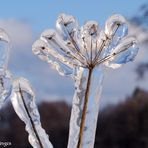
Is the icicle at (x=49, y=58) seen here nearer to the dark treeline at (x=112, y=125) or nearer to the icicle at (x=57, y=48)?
the icicle at (x=57, y=48)

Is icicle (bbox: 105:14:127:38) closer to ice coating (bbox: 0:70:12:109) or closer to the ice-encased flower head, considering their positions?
the ice-encased flower head

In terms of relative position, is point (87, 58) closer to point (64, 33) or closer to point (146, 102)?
point (64, 33)

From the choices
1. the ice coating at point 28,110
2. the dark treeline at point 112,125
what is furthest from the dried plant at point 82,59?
the dark treeline at point 112,125

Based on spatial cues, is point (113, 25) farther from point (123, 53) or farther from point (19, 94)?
point (19, 94)

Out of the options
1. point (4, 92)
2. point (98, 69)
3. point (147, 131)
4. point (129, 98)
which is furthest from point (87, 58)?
point (129, 98)

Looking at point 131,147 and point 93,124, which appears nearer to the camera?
point 93,124

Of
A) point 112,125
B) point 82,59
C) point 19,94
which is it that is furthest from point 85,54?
point 112,125

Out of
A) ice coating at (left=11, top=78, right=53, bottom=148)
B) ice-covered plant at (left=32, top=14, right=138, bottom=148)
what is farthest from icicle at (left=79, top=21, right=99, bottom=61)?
ice coating at (left=11, top=78, right=53, bottom=148)

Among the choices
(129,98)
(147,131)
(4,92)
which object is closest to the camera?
(4,92)
